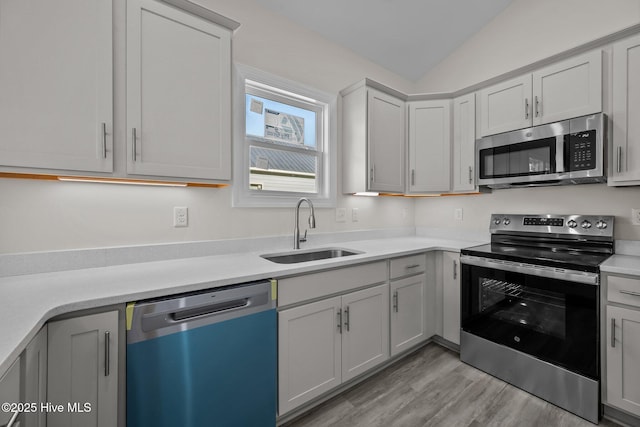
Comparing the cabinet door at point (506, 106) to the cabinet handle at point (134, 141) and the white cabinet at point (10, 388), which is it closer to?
the cabinet handle at point (134, 141)

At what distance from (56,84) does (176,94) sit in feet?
1.55

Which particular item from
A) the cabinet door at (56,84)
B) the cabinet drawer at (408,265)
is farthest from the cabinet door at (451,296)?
the cabinet door at (56,84)

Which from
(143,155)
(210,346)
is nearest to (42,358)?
(210,346)

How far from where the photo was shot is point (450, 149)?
8.63 ft

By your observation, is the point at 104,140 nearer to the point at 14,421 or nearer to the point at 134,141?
the point at 134,141

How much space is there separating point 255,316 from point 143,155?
984 millimetres

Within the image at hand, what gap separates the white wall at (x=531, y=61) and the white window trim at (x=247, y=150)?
52.6 inches

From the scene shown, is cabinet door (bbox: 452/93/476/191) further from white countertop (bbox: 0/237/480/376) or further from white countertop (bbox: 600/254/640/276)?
white countertop (bbox: 0/237/480/376)

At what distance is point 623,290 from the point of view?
1.51 meters

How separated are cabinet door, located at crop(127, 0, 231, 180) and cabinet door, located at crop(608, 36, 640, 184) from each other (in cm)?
244

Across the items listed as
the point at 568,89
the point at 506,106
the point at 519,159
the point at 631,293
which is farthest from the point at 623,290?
the point at 506,106

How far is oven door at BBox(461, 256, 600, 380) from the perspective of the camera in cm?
160

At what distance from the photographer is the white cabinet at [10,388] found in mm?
665

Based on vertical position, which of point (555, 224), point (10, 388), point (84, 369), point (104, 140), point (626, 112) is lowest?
point (84, 369)
